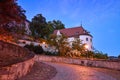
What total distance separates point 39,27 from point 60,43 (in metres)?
14.4

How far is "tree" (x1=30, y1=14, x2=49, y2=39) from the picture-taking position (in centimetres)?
7025

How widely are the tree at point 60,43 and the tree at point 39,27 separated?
11.7 meters

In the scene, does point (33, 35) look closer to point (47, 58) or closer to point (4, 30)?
point (47, 58)

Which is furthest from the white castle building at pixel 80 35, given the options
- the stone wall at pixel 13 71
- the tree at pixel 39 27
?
the stone wall at pixel 13 71

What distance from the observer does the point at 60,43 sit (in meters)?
57.8

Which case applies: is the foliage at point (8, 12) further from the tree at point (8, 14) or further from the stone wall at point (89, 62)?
the stone wall at point (89, 62)

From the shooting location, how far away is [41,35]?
2822 inches

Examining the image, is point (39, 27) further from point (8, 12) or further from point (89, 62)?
point (8, 12)

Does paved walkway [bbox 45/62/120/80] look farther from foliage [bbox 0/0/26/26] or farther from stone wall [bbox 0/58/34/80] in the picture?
foliage [bbox 0/0/26/26]

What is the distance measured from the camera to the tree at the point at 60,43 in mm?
56719

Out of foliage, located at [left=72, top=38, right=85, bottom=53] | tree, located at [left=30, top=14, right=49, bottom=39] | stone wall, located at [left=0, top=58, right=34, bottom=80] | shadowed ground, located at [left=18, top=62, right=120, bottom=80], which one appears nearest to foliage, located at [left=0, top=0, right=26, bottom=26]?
shadowed ground, located at [left=18, top=62, right=120, bottom=80]

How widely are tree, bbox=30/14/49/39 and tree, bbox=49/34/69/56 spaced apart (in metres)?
11.7

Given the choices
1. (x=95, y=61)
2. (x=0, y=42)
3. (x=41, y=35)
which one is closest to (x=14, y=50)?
(x=0, y=42)

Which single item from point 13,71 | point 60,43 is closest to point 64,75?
point 13,71
